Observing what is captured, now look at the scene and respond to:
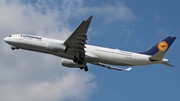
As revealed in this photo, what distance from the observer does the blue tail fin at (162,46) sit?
167ft

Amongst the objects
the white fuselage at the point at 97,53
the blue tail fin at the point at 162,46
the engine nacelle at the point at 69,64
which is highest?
the blue tail fin at the point at 162,46

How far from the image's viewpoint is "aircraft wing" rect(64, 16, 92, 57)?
45472mm

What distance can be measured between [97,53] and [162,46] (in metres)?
10.5

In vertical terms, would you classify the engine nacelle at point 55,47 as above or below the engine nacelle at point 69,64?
above

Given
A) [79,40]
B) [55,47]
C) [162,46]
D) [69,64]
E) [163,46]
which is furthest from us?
[69,64]

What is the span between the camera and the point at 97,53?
51.5 meters

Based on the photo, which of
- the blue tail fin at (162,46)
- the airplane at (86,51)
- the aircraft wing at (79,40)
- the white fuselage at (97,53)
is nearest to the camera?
the aircraft wing at (79,40)

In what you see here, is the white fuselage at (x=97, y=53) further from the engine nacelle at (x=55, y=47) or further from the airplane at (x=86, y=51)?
the engine nacelle at (x=55, y=47)

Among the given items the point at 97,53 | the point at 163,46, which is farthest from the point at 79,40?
the point at 163,46

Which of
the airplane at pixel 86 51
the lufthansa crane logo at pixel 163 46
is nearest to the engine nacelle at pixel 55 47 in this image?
the airplane at pixel 86 51

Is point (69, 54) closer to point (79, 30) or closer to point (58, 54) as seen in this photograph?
point (58, 54)

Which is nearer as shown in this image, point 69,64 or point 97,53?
point 97,53

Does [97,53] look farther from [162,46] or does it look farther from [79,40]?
[162,46]

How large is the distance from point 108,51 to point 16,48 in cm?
1646
